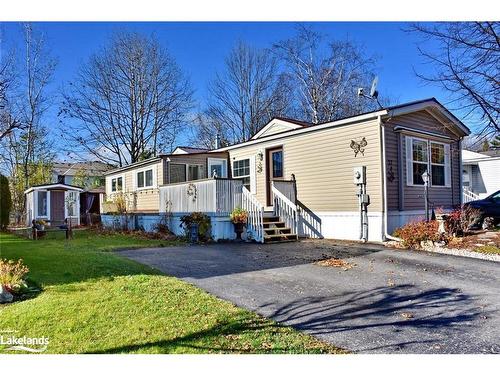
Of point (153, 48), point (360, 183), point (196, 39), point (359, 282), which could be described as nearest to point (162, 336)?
point (359, 282)

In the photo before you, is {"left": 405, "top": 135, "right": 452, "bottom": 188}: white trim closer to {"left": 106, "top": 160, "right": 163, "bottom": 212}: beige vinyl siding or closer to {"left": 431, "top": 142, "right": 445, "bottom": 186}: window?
{"left": 431, "top": 142, "right": 445, "bottom": 186}: window

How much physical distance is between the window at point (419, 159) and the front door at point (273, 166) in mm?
3942

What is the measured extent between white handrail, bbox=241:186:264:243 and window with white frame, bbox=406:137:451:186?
4.14 meters

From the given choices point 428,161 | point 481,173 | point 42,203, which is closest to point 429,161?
point 428,161

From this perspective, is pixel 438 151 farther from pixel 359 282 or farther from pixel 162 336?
pixel 162 336

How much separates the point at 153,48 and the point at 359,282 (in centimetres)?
1692

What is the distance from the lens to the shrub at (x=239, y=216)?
1009 cm

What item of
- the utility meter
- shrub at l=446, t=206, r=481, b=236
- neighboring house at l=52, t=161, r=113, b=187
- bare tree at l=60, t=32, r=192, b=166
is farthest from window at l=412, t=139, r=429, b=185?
neighboring house at l=52, t=161, r=113, b=187

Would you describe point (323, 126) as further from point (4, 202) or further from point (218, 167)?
point (4, 202)

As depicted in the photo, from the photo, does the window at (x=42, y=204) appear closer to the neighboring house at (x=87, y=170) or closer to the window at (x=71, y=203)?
the window at (x=71, y=203)

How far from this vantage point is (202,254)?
790cm

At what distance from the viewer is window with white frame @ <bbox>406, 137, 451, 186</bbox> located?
33.1ft

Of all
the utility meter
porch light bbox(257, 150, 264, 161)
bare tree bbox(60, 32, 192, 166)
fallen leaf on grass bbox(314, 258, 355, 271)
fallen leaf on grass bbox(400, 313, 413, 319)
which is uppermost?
bare tree bbox(60, 32, 192, 166)

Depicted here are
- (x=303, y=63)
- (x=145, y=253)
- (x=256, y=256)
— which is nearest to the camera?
(x=256, y=256)
